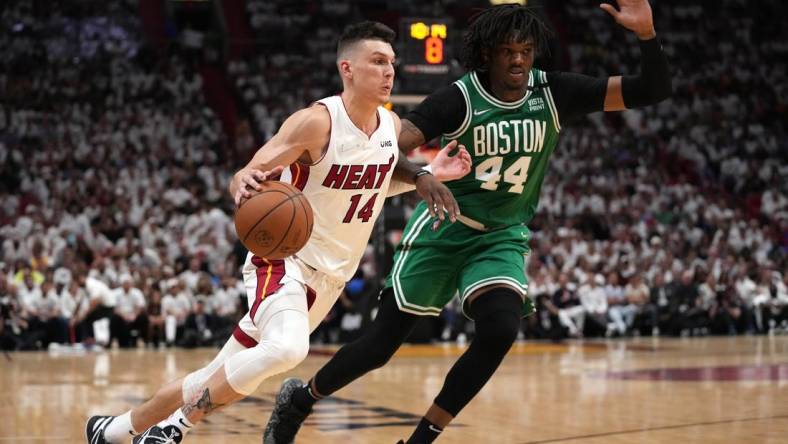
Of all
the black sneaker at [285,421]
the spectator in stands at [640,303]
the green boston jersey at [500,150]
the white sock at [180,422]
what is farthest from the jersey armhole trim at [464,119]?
the spectator in stands at [640,303]

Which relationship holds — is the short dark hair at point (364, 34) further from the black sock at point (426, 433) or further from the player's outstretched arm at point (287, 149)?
the black sock at point (426, 433)

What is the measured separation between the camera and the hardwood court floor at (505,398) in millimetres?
7172

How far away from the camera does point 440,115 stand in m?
5.72

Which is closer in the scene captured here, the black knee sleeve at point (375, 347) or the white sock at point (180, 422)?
the white sock at point (180, 422)

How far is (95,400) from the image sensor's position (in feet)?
30.2

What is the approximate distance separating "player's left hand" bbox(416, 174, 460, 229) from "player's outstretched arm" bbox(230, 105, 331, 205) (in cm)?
53

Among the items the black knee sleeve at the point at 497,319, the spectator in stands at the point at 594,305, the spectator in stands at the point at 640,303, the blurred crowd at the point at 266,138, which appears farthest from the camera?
the spectator in stands at the point at 640,303

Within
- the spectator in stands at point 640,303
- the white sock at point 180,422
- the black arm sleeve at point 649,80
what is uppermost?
the black arm sleeve at point 649,80

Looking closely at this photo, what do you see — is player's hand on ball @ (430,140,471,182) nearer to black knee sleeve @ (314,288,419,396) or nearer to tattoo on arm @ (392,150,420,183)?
tattoo on arm @ (392,150,420,183)

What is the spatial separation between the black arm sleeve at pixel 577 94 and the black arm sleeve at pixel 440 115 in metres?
0.49

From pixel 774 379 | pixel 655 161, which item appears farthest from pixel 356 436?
pixel 655 161

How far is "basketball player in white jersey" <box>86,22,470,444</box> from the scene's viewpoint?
207 inches

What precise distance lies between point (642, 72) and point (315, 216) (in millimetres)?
1707

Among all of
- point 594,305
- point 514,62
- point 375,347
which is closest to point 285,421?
point 375,347
